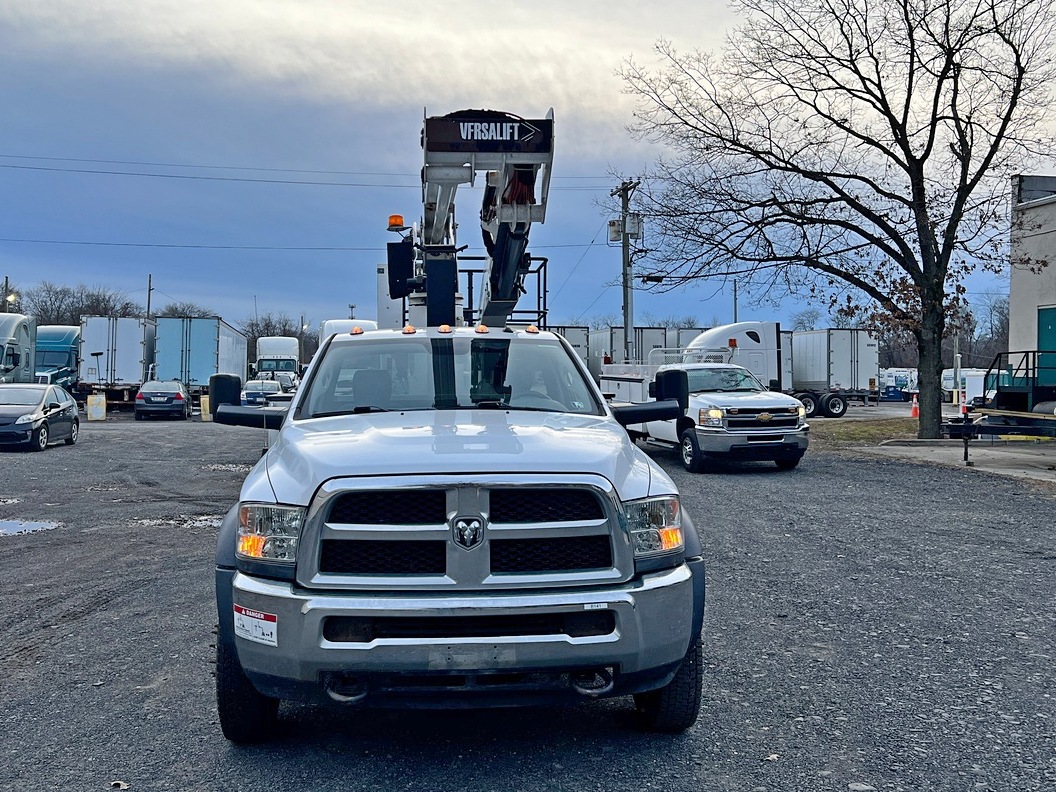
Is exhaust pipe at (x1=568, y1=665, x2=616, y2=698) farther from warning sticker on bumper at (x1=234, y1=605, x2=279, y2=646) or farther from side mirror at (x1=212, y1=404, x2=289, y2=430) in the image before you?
side mirror at (x1=212, y1=404, x2=289, y2=430)

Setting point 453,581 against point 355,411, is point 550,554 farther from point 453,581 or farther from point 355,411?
point 355,411

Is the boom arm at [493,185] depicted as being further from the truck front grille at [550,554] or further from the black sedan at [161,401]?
the black sedan at [161,401]

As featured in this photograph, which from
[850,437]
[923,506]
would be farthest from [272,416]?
[850,437]

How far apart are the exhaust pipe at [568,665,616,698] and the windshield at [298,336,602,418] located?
5.80 ft

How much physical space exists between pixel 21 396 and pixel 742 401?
14783 millimetres

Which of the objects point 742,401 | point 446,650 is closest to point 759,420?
point 742,401

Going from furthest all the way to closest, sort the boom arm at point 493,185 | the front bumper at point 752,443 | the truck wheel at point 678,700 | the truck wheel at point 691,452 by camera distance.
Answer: the truck wheel at point 691,452 → the front bumper at point 752,443 → the boom arm at point 493,185 → the truck wheel at point 678,700

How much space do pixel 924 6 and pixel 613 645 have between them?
2002cm

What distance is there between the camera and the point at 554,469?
363 centimetres

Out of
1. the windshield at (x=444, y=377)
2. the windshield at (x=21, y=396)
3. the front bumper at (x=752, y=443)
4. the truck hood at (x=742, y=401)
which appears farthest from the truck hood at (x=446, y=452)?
the windshield at (x=21, y=396)

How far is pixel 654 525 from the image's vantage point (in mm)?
3762

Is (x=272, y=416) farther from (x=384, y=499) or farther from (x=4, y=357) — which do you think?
(x=4, y=357)

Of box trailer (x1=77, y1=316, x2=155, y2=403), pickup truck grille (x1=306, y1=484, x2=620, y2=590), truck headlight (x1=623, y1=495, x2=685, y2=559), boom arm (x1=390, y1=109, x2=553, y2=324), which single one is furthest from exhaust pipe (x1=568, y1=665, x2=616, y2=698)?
box trailer (x1=77, y1=316, x2=155, y2=403)

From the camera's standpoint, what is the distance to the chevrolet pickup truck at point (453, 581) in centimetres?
345
